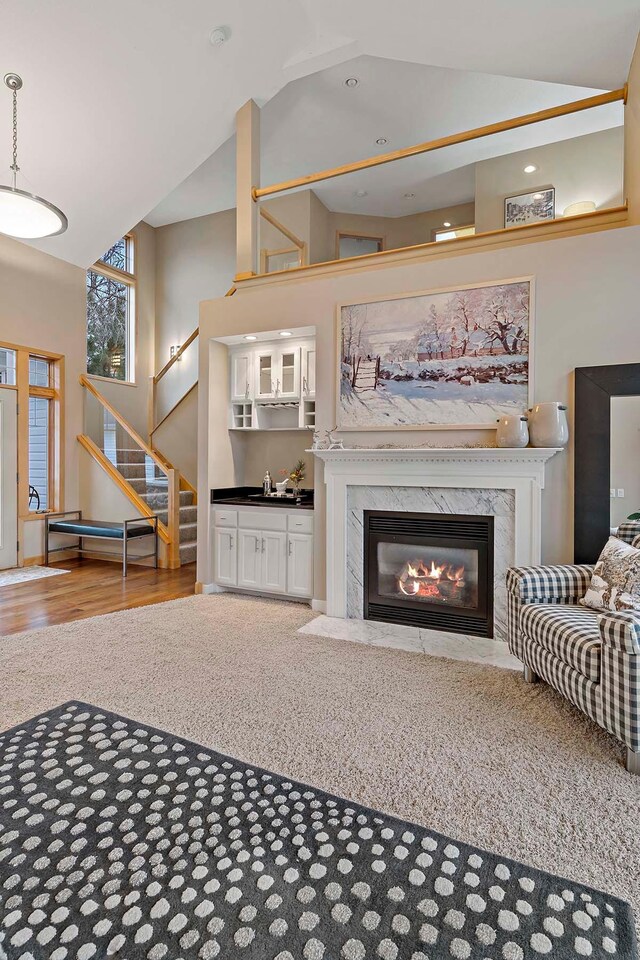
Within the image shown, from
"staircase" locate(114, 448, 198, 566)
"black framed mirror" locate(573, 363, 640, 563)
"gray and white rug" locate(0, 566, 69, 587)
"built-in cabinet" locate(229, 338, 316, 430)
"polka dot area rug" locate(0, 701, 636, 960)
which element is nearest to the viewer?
"polka dot area rug" locate(0, 701, 636, 960)

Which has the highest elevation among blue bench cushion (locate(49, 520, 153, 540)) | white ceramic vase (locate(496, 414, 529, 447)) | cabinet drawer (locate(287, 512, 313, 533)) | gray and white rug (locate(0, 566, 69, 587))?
white ceramic vase (locate(496, 414, 529, 447))

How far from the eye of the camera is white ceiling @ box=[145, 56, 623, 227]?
5.09 meters

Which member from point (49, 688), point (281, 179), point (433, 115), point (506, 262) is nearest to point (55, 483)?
point (49, 688)

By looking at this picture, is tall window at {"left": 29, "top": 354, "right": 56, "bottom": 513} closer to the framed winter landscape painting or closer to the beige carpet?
the beige carpet

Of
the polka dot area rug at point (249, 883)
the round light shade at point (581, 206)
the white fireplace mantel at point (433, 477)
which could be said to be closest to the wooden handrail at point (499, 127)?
the round light shade at point (581, 206)

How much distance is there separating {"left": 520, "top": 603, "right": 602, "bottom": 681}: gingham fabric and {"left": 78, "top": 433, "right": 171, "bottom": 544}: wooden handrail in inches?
180

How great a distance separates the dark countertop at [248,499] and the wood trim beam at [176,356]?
3.60 meters

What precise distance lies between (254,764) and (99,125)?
5737 mm

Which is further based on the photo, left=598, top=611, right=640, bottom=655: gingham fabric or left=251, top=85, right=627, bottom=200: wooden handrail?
left=251, top=85, right=627, bottom=200: wooden handrail

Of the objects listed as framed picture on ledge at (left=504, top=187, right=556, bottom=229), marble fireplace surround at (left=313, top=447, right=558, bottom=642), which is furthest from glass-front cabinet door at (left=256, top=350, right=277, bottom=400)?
framed picture on ledge at (left=504, top=187, right=556, bottom=229)

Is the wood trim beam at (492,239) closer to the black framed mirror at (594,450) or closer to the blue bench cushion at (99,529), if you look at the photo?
the black framed mirror at (594,450)

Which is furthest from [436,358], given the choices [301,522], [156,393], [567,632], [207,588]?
[156,393]

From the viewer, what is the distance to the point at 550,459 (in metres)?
3.49

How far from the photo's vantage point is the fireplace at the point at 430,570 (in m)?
3.69
